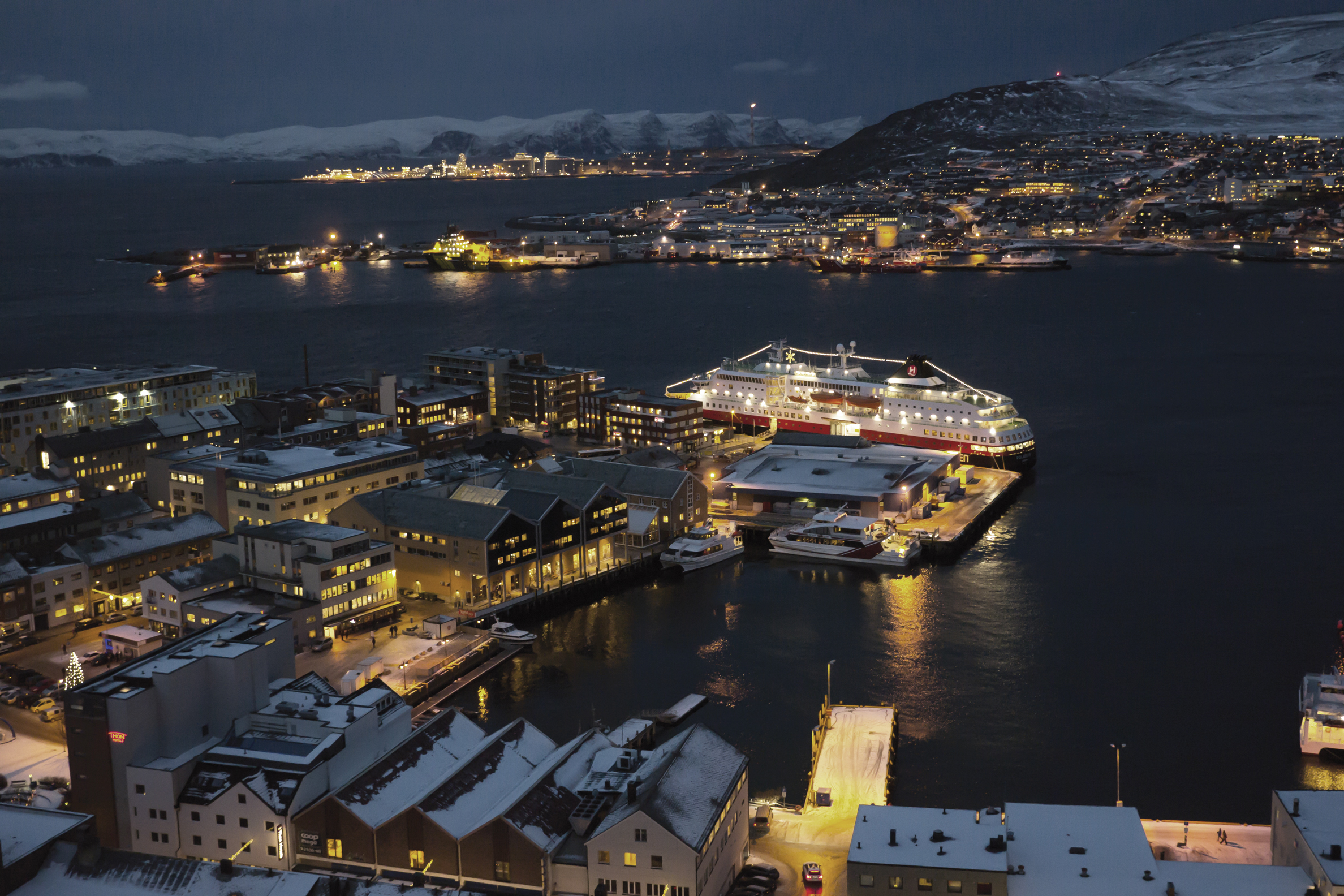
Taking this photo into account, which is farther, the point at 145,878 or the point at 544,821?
the point at 544,821

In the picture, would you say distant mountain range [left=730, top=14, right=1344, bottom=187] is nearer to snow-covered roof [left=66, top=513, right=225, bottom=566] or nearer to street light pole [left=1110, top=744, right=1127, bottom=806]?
snow-covered roof [left=66, top=513, right=225, bottom=566]

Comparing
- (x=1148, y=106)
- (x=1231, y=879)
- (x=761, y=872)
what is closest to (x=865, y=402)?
(x=761, y=872)

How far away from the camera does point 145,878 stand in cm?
575

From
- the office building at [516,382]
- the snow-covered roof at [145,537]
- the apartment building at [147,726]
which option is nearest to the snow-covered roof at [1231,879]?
the apartment building at [147,726]

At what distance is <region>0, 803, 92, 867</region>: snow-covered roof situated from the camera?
5.67m

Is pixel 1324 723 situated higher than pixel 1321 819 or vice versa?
pixel 1321 819

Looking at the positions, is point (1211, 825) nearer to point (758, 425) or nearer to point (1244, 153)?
point (758, 425)

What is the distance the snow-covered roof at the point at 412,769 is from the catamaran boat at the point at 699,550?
5.62m

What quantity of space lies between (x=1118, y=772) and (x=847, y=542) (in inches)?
204

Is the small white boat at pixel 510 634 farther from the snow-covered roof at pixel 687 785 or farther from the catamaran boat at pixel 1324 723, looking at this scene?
the catamaran boat at pixel 1324 723

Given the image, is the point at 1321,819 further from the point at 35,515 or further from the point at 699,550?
the point at 35,515

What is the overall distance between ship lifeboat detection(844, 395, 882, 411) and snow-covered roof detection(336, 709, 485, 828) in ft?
40.2

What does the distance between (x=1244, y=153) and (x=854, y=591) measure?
60624 millimetres

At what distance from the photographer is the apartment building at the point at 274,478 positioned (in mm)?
12633
